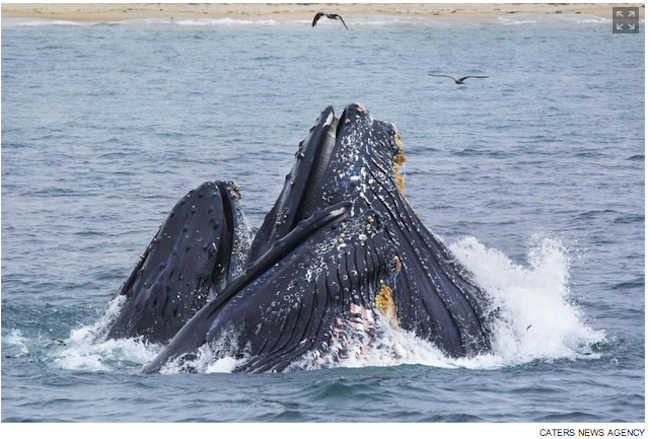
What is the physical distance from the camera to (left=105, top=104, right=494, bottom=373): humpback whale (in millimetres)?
10812

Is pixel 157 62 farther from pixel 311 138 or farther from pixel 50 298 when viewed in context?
pixel 311 138

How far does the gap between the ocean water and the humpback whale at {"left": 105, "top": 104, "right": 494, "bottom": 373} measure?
0.23 meters

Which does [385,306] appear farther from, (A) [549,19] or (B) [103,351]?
(A) [549,19]

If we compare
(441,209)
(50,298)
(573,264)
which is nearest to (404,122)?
(441,209)

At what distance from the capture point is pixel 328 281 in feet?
35.4

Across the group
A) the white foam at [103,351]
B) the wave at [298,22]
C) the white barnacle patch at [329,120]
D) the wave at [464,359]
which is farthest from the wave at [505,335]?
the wave at [298,22]

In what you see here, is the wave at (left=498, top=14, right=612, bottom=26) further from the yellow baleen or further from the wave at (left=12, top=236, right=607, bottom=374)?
the yellow baleen

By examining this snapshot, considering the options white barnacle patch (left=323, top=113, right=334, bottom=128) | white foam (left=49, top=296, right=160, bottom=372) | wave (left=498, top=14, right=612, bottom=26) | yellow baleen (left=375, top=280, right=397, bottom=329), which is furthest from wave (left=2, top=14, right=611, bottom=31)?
yellow baleen (left=375, top=280, right=397, bottom=329)

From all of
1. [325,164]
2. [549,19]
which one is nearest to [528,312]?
[325,164]

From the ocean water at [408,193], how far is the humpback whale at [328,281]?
0.74ft

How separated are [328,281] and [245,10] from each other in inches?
2777

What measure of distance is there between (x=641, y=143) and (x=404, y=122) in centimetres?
599

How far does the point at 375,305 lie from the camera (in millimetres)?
10992

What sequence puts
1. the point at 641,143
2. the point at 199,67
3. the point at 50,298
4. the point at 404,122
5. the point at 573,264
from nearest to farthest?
the point at 50,298 < the point at 573,264 < the point at 641,143 < the point at 404,122 < the point at 199,67
